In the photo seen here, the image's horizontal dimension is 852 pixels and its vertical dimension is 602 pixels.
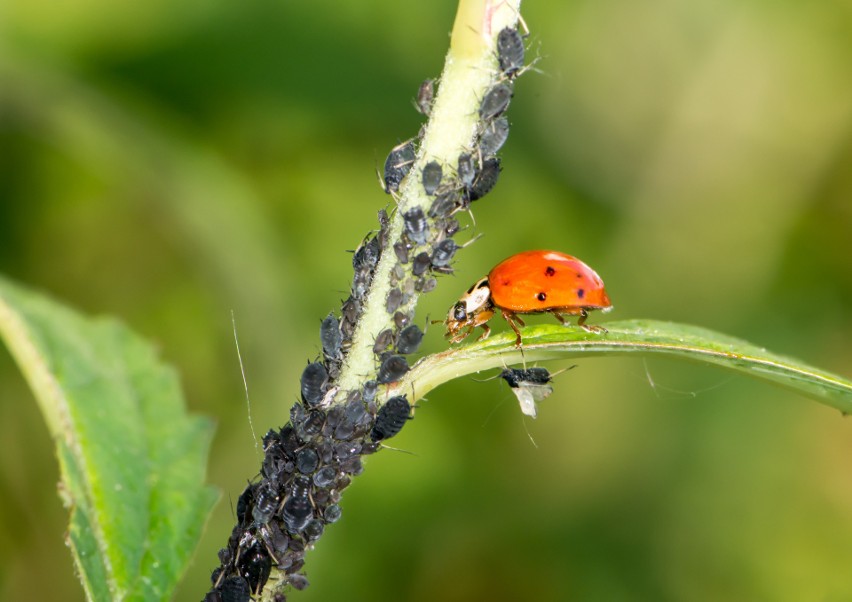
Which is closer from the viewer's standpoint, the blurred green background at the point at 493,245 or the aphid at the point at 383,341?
the aphid at the point at 383,341

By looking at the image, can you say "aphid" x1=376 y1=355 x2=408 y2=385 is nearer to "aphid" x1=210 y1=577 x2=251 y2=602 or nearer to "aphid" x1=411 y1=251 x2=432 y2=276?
"aphid" x1=411 y1=251 x2=432 y2=276

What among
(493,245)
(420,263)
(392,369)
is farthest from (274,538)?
(493,245)

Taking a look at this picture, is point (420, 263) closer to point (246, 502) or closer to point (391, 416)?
point (391, 416)

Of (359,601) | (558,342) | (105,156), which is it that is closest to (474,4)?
(558,342)

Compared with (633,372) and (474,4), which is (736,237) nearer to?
(633,372)

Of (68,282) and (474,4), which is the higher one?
(68,282)

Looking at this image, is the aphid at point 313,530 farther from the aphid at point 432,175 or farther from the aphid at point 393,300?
the aphid at point 432,175

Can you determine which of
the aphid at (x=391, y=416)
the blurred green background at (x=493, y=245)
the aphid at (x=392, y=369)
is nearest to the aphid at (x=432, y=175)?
the aphid at (x=392, y=369)
